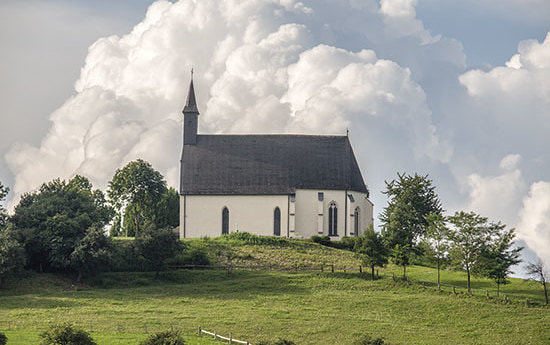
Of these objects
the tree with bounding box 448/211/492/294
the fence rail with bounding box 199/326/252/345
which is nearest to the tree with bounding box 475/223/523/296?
the tree with bounding box 448/211/492/294

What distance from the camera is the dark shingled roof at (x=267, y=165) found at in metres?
79.4

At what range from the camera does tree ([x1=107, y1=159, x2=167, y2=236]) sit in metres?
78.8

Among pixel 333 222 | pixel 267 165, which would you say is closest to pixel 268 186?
pixel 267 165

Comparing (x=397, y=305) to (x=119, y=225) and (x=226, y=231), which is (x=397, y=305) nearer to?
(x=226, y=231)

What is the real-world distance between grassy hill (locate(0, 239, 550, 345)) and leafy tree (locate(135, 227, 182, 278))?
1405 millimetres

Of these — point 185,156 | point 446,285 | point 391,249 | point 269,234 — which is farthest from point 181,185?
point 446,285

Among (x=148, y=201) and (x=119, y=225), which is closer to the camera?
(x=148, y=201)

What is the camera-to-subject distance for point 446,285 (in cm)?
5544

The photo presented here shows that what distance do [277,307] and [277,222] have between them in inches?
1253

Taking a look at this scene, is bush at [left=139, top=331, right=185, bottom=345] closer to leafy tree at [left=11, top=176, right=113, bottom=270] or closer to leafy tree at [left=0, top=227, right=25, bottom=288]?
leafy tree at [left=0, top=227, right=25, bottom=288]

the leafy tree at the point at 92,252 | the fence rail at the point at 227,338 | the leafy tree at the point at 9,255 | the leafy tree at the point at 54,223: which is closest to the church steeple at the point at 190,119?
the leafy tree at the point at 54,223

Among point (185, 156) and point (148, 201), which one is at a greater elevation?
point (185, 156)

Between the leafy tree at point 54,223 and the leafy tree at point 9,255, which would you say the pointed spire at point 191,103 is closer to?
the leafy tree at point 54,223

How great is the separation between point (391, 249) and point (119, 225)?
48606 mm
